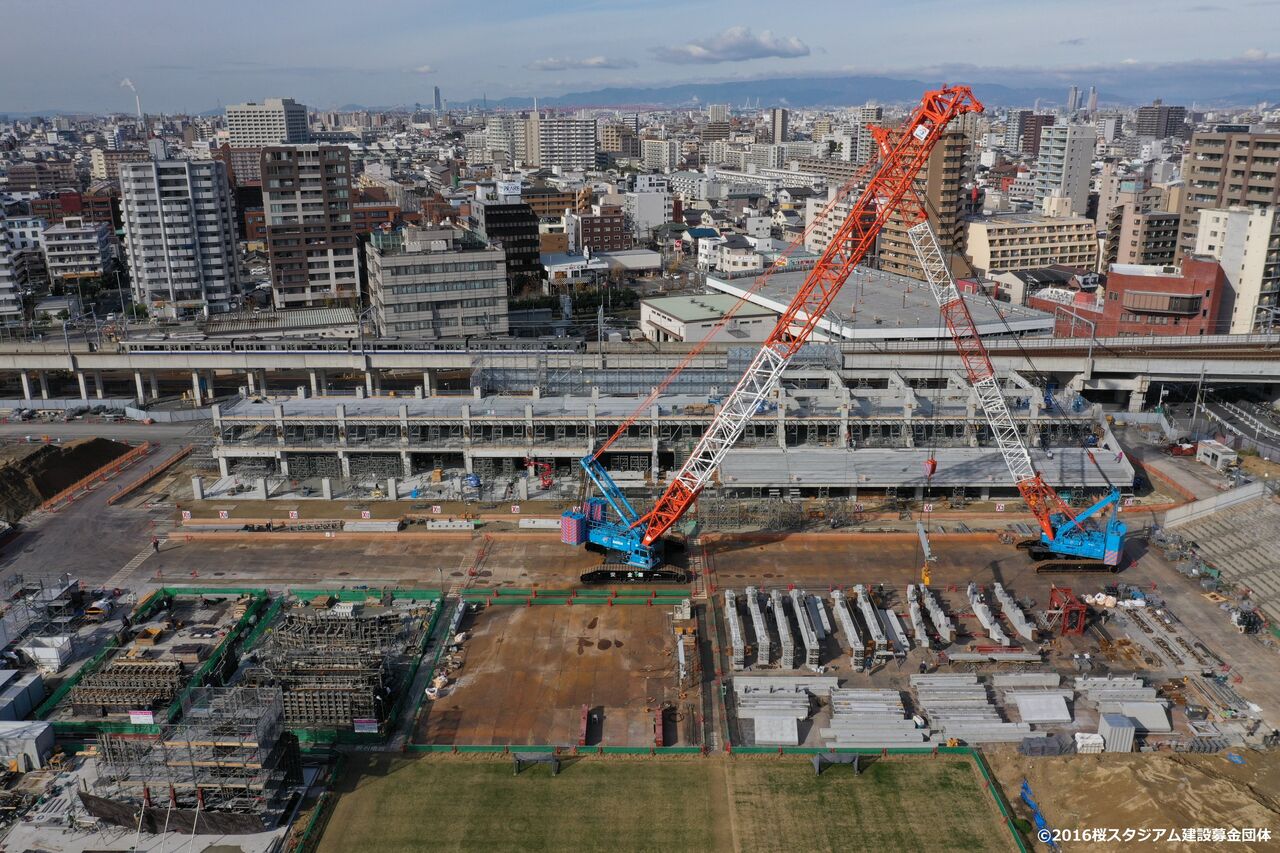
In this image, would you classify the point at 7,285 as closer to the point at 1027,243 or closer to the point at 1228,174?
the point at 1027,243

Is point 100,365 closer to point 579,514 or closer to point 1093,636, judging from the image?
point 579,514

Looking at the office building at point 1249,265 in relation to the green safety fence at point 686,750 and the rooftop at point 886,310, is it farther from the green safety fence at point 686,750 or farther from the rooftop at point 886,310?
the green safety fence at point 686,750

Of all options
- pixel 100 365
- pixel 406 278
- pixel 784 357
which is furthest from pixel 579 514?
pixel 100 365

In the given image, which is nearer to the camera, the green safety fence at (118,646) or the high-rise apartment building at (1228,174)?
the green safety fence at (118,646)

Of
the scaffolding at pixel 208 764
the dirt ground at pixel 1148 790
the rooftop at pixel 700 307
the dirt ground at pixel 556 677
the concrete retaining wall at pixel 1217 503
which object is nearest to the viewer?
the dirt ground at pixel 1148 790

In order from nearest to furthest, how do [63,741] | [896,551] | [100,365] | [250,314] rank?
[63,741] < [896,551] < [100,365] < [250,314]

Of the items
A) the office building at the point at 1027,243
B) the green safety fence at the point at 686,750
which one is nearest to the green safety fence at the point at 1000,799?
the green safety fence at the point at 686,750
